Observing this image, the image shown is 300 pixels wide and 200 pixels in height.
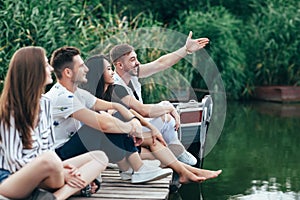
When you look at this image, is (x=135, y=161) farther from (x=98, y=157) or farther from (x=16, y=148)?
(x=16, y=148)

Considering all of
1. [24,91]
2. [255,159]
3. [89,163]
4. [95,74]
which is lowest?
[255,159]

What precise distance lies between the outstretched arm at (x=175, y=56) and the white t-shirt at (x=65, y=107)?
1667 mm

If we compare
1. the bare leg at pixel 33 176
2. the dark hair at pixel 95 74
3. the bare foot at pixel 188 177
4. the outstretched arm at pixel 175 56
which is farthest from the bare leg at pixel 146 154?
the bare leg at pixel 33 176

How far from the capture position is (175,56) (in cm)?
635

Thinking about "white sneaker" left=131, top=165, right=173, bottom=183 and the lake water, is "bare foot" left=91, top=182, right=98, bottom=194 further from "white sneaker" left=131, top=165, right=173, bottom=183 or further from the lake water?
the lake water

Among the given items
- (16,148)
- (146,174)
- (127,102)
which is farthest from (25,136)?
(127,102)

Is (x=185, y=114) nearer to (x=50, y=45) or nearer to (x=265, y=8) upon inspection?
(x=50, y=45)

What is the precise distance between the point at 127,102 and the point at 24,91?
1463mm

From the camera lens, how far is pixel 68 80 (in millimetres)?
4379

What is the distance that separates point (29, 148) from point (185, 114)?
2.49m

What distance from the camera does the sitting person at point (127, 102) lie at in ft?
15.7

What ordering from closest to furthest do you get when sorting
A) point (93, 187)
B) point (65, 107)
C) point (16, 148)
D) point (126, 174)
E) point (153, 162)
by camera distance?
point (16, 148)
point (93, 187)
point (65, 107)
point (126, 174)
point (153, 162)

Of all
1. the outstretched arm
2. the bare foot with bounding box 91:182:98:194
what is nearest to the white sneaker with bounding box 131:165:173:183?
the bare foot with bounding box 91:182:98:194

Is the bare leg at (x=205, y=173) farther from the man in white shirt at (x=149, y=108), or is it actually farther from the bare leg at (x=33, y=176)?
the bare leg at (x=33, y=176)
